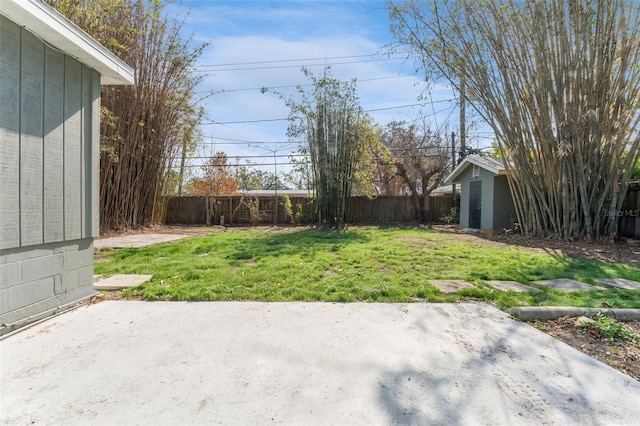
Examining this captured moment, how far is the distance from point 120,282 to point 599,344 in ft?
14.7

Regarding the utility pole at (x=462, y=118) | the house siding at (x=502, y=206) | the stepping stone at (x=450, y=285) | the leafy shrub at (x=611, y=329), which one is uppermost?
the utility pole at (x=462, y=118)

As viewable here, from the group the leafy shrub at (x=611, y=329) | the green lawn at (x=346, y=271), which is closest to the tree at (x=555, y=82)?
the green lawn at (x=346, y=271)

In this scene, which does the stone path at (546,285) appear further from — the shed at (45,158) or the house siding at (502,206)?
the house siding at (502,206)

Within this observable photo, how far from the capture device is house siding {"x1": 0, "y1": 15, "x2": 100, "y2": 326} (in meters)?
2.21

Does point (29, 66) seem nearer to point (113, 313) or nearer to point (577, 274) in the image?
point (113, 313)

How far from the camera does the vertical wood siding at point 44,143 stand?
2.19 meters

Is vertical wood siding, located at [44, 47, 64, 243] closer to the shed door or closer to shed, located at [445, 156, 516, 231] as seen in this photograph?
shed, located at [445, 156, 516, 231]

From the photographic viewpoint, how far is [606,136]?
6.84 metres

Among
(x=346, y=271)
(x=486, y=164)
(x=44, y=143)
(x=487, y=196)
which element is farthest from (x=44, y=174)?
(x=487, y=196)

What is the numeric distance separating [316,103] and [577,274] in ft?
25.3

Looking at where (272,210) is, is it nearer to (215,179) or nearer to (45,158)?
(215,179)

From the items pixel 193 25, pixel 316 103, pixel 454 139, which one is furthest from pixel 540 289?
pixel 454 139

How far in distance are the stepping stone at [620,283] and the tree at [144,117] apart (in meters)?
9.53

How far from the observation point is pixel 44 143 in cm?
247
